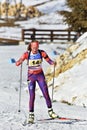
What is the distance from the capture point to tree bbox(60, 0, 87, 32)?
26828 millimetres

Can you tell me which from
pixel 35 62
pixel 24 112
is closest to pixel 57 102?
pixel 24 112

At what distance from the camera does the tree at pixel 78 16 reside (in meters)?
26.8

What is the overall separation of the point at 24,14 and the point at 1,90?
6587cm

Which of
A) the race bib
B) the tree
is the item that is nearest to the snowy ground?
the race bib

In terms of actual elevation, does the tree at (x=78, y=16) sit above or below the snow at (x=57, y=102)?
above

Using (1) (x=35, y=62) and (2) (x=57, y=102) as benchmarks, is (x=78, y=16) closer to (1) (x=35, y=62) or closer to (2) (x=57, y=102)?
(2) (x=57, y=102)

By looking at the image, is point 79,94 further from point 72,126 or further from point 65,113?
point 72,126

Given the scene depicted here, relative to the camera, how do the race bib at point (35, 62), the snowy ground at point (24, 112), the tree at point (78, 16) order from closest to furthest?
the snowy ground at point (24, 112) → the race bib at point (35, 62) → the tree at point (78, 16)

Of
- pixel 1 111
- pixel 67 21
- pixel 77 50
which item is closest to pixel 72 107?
pixel 1 111

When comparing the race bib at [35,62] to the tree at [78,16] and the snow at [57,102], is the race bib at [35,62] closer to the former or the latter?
the snow at [57,102]

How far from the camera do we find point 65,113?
10695 mm

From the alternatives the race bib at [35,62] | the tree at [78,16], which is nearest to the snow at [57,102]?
the race bib at [35,62]

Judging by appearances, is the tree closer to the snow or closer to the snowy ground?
the snow

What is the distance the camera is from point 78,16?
89.8 feet
